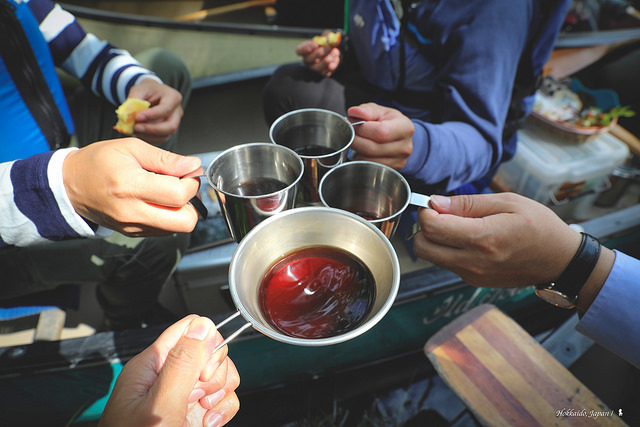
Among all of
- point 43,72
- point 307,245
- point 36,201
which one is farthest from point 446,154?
point 43,72

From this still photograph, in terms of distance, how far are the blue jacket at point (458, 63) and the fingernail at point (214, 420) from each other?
986mm

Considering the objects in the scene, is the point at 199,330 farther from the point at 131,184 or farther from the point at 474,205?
the point at 474,205

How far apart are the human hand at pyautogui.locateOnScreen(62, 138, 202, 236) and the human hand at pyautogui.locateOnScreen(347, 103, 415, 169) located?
56 cm

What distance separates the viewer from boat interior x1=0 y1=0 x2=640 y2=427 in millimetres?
1781

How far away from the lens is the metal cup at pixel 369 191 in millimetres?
1046

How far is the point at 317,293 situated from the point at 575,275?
769 mm

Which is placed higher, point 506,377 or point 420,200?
point 420,200

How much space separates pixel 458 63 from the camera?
1406 mm

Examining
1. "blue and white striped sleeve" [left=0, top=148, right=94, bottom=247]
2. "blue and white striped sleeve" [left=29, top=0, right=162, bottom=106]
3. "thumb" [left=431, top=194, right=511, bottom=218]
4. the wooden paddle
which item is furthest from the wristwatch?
"blue and white striped sleeve" [left=29, top=0, right=162, bottom=106]

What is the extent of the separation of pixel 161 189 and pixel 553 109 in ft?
8.92

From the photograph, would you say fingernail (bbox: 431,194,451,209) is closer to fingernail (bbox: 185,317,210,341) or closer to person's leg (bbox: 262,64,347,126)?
fingernail (bbox: 185,317,210,341)

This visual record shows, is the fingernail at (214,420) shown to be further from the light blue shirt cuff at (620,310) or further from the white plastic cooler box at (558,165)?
the white plastic cooler box at (558,165)

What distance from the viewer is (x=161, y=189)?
956 millimetres

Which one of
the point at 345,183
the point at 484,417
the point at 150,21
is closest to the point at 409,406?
the point at 484,417
